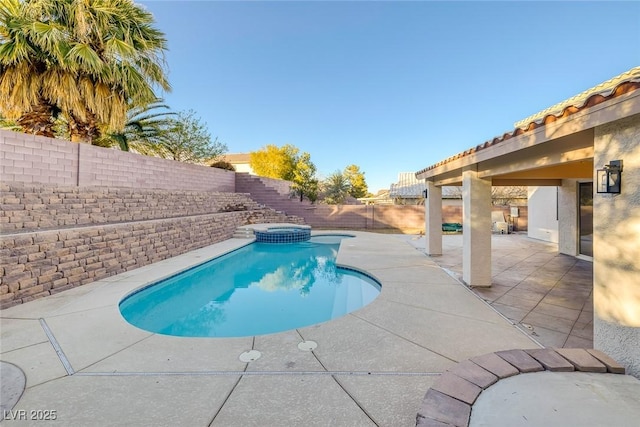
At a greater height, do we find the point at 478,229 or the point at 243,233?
the point at 478,229

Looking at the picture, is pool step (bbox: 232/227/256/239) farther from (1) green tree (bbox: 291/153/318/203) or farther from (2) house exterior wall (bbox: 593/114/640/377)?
(2) house exterior wall (bbox: 593/114/640/377)

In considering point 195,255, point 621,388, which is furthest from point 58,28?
point 621,388

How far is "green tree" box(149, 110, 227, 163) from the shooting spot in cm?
2050

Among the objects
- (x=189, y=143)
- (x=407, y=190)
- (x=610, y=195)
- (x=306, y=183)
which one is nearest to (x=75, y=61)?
(x=189, y=143)

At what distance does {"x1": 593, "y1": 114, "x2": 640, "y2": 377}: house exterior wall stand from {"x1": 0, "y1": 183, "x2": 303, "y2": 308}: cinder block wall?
8521mm

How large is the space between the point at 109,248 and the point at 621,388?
9096 mm

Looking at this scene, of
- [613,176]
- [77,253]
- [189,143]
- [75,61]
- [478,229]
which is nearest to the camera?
[613,176]

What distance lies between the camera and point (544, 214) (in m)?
12.5

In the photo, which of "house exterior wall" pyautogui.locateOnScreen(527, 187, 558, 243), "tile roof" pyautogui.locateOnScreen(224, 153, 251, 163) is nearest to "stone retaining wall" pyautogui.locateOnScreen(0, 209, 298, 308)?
"house exterior wall" pyautogui.locateOnScreen(527, 187, 558, 243)

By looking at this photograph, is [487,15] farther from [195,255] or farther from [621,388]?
[195,255]

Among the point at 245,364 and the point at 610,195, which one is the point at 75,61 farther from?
the point at 610,195

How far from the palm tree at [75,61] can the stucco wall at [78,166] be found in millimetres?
1513

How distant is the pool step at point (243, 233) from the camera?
14623 mm

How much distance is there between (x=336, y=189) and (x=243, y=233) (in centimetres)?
1060
